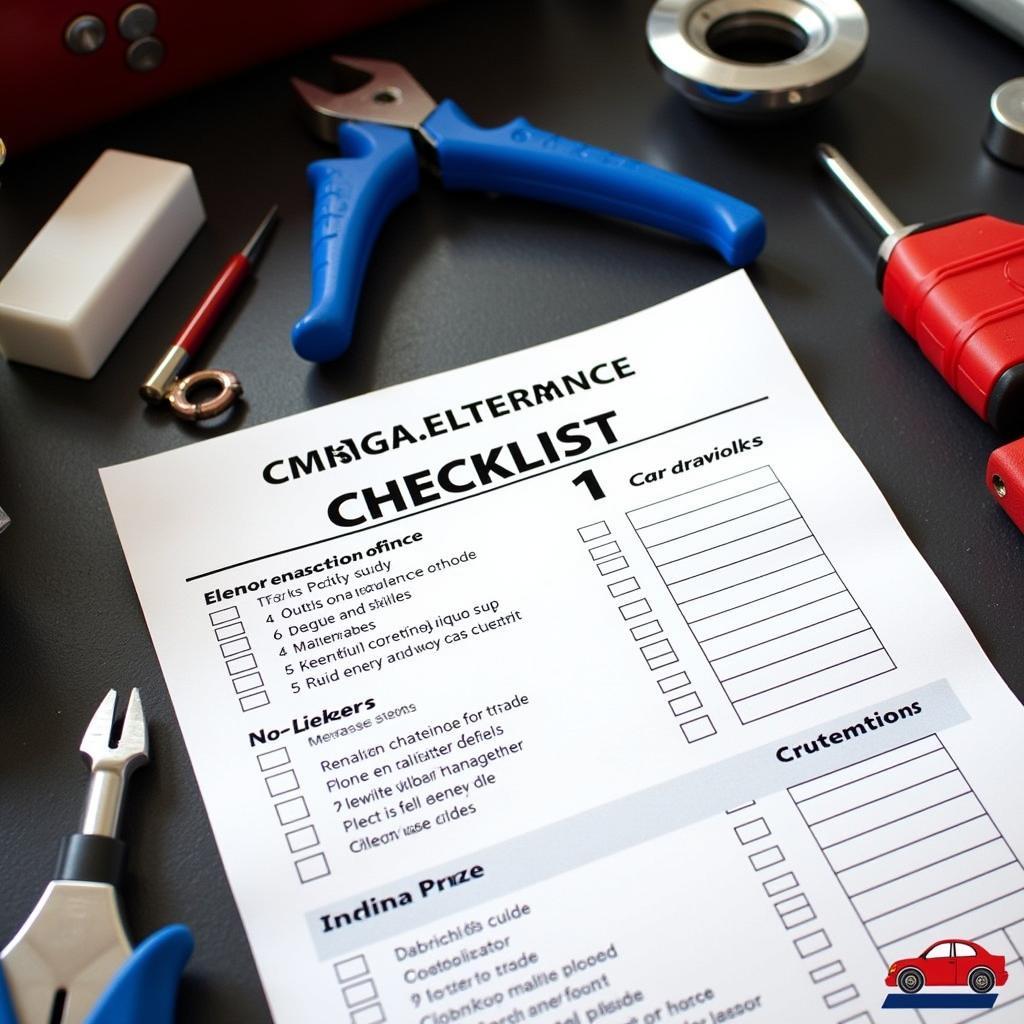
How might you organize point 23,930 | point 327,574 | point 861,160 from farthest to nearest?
point 861,160, point 327,574, point 23,930

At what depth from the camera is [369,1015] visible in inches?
16.9

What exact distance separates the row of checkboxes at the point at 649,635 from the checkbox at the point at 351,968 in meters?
0.15

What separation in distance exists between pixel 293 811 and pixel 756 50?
52 cm

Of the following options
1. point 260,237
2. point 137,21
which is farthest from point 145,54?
point 260,237

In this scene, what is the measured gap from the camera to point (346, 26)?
78cm

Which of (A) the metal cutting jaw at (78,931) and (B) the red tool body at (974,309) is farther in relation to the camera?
(B) the red tool body at (974,309)

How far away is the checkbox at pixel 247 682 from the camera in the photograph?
51 cm

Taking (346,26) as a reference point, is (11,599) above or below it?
below

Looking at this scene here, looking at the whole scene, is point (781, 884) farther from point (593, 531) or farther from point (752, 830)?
point (593, 531)

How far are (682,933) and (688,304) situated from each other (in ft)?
1.05

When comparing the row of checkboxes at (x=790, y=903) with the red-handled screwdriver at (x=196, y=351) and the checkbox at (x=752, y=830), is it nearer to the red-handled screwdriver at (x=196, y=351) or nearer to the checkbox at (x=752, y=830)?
the checkbox at (x=752, y=830)

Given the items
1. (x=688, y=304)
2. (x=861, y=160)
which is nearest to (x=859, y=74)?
(x=861, y=160)

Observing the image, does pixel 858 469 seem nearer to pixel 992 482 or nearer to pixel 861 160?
pixel 992 482

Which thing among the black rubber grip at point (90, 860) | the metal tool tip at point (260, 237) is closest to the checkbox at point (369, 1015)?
the black rubber grip at point (90, 860)
